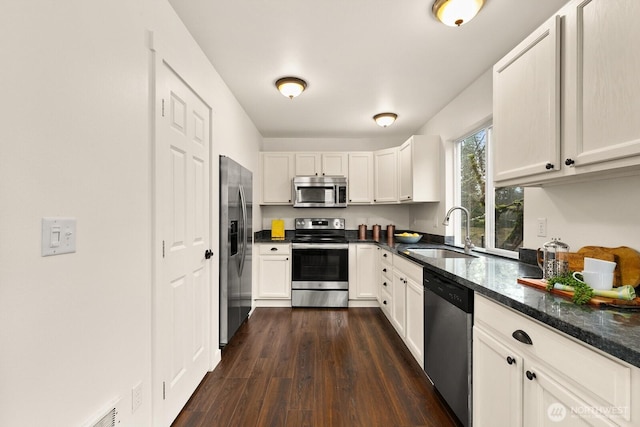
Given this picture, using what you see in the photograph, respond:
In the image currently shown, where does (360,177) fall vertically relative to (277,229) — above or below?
above

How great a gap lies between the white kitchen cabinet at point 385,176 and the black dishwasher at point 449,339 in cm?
219

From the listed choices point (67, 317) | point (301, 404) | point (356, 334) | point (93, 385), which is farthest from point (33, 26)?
point (356, 334)

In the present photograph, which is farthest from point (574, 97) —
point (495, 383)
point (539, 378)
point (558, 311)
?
point (495, 383)

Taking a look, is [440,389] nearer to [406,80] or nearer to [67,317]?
[67,317]

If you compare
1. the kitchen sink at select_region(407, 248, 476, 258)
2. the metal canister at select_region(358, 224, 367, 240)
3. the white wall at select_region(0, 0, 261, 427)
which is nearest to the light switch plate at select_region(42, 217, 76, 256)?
the white wall at select_region(0, 0, 261, 427)

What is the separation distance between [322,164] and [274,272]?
172 centimetres

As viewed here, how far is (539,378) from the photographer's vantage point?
3.51 ft

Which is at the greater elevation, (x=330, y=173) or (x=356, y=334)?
(x=330, y=173)

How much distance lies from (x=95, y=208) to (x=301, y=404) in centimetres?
167

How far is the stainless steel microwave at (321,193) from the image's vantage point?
13.8 feet

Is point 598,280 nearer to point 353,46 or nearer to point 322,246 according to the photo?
point 353,46

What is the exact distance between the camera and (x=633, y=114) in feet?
3.46

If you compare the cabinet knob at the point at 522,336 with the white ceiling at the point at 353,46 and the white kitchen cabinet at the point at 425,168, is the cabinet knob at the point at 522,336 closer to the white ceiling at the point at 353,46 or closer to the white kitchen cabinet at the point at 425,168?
the white ceiling at the point at 353,46

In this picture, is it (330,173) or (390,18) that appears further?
(330,173)
